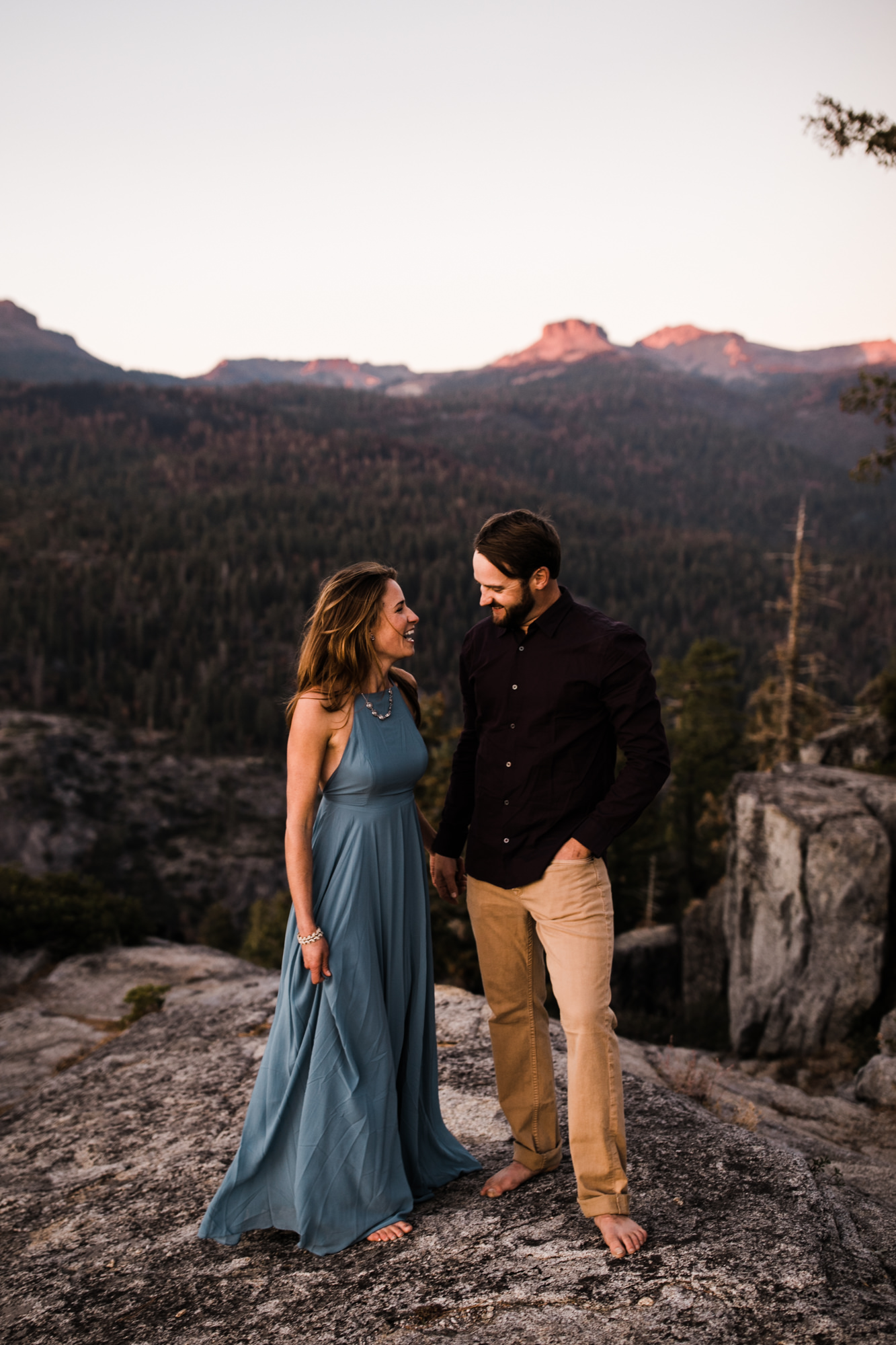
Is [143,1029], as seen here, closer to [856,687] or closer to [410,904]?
[410,904]

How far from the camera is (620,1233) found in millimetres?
3256

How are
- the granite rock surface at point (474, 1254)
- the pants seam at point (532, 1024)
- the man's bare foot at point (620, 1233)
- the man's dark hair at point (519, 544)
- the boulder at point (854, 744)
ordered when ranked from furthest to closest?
the boulder at point (854, 744)
the pants seam at point (532, 1024)
the man's dark hair at point (519, 544)
the man's bare foot at point (620, 1233)
the granite rock surface at point (474, 1254)

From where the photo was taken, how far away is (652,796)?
324 centimetres

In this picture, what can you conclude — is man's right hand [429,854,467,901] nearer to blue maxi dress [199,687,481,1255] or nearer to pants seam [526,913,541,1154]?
blue maxi dress [199,687,481,1255]

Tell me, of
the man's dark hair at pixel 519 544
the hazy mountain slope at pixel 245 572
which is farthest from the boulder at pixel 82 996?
the hazy mountain slope at pixel 245 572

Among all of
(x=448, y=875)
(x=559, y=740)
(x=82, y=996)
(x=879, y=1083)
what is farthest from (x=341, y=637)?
(x=82, y=996)

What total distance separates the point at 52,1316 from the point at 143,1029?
3.52m

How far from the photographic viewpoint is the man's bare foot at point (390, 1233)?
139 inches

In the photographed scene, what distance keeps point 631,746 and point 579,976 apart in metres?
0.85

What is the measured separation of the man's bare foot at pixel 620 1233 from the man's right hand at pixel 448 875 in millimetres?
1336

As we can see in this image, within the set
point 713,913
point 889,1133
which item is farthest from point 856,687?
point 889,1133

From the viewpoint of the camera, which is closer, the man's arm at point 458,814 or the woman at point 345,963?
the woman at point 345,963

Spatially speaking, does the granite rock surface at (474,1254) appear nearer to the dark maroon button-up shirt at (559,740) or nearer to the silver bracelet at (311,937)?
the silver bracelet at (311,937)

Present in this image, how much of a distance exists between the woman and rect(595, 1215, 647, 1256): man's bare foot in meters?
0.80
